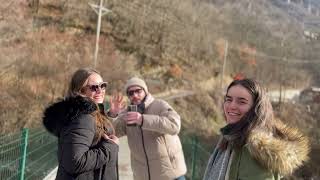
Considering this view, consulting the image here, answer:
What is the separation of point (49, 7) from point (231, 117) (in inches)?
1311

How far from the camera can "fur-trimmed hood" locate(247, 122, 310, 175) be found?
5.84 feet

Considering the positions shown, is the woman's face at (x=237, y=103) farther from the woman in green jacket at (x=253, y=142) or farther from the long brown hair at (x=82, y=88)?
the long brown hair at (x=82, y=88)

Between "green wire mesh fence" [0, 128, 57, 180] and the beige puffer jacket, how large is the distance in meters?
1.69

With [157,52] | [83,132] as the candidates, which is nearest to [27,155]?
[83,132]

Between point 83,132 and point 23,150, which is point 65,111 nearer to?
point 83,132

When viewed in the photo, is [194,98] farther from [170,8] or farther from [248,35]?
[248,35]

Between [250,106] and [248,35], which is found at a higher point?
[248,35]

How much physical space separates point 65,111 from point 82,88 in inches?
6.8

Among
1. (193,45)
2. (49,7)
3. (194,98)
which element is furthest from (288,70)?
(49,7)

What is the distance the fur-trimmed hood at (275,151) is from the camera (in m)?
1.78

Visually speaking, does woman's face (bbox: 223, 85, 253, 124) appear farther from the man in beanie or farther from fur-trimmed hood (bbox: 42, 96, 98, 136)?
the man in beanie

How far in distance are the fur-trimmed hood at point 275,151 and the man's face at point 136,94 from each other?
5.15 ft

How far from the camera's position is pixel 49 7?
33.5 m

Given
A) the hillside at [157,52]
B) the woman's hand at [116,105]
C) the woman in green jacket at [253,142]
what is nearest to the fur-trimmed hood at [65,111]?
the woman's hand at [116,105]
